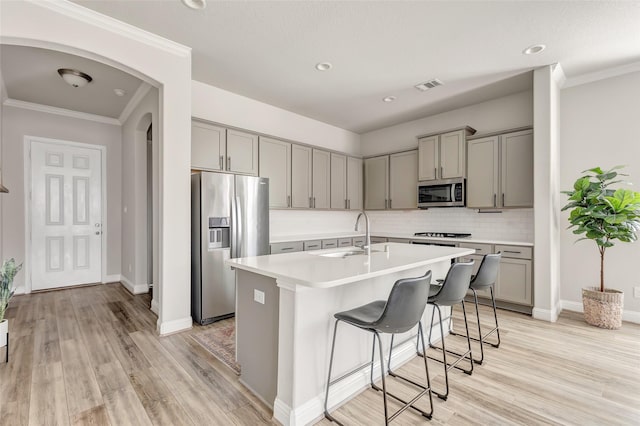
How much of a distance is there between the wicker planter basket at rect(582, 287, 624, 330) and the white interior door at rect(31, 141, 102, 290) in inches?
277

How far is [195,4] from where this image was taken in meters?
2.44

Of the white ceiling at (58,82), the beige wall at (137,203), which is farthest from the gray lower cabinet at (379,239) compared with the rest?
the white ceiling at (58,82)

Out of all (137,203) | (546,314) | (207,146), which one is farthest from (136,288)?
(546,314)

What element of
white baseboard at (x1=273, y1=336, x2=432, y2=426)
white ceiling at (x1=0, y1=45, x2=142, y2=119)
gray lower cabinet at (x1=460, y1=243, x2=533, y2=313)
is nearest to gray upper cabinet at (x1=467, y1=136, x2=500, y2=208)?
gray lower cabinet at (x1=460, y1=243, x2=533, y2=313)

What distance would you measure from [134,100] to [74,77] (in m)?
0.86

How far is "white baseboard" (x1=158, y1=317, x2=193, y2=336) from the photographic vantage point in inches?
118

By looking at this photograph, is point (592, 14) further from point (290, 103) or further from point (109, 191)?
point (109, 191)

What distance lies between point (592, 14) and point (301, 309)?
3383mm

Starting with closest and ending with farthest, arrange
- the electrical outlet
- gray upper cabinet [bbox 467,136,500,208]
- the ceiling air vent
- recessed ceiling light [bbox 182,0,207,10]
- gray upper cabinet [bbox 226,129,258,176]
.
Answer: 1. the electrical outlet
2. recessed ceiling light [bbox 182,0,207,10]
3. the ceiling air vent
4. gray upper cabinet [bbox 226,129,258,176]
5. gray upper cabinet [bbox 467,136,500,208]

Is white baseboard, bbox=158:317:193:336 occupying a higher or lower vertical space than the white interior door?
lower

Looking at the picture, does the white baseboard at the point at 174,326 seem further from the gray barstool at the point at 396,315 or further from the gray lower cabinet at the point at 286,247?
the gray barstool at the point at 396,315

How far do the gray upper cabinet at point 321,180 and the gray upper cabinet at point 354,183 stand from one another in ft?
1.76

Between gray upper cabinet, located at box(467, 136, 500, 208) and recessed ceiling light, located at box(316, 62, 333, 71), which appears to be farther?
gray upper cabinet, located at box(467, 136, 500, 208)

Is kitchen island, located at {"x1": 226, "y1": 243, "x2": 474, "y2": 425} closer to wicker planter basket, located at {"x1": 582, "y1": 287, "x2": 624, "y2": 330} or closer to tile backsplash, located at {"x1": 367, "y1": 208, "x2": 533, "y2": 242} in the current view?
wicker planter basket, located at {"x1": 582, "y1": 287, "x2": 624, "y2": 330}
